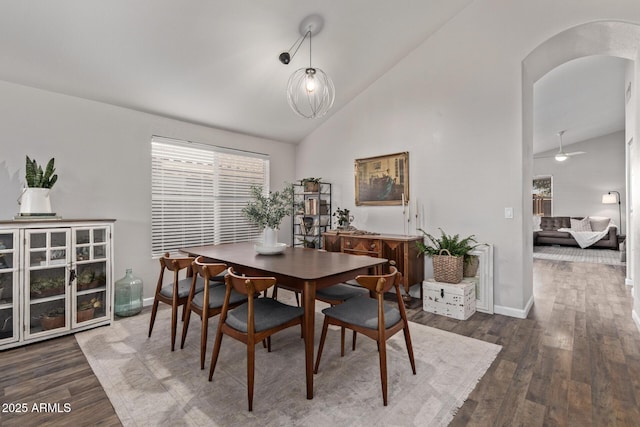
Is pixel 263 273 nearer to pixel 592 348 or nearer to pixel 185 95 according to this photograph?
pixel 185 95

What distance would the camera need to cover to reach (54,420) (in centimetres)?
166

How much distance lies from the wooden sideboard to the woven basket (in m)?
0.31

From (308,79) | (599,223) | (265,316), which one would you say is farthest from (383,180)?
(599,223)

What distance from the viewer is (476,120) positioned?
342cm

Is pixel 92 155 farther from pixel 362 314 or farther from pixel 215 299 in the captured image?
pixel 362 314

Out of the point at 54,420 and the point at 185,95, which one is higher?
the point at 185,95

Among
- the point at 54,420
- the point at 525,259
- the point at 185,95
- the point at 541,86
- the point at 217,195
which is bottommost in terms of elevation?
the point at 54,420

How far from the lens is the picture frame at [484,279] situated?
3291 millimetres

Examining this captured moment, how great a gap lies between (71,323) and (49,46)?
2378 millimetres

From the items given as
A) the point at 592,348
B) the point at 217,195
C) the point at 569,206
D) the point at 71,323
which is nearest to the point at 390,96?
the point at 217,195

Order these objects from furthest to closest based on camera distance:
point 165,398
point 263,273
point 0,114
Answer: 1. point 0,114
2. point 263,273
3. point 165,398

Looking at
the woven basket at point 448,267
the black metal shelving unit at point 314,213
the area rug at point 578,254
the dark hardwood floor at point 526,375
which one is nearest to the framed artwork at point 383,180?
the black metal shelving unit at point 314,213

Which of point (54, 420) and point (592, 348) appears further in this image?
point (592, 348)

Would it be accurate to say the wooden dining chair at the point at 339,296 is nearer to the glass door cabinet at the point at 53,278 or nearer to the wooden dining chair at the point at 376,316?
Result: the wooden dining chair at the point at 376,316
